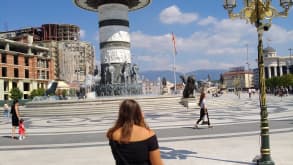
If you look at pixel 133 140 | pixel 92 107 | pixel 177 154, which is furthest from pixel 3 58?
pixel 133 140

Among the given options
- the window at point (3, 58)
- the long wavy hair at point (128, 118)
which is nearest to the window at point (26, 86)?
the window at point (3, 58)

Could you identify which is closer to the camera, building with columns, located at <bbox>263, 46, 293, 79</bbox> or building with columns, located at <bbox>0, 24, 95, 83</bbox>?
building with columns, located at <bbox>0, 24, 95, 83</bbox>

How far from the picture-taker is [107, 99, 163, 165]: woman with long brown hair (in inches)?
148

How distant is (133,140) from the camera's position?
3.75 meters

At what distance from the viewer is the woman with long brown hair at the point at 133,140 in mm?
3750

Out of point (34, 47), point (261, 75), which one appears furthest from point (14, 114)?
point (34, 47)

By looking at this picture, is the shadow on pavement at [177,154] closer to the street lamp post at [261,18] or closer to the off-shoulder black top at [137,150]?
the street lamp post at [261,18]

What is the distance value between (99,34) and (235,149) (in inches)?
1258

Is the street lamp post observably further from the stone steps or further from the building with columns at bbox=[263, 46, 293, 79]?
the building with columns at bbox=[263, 46, 293, 79]

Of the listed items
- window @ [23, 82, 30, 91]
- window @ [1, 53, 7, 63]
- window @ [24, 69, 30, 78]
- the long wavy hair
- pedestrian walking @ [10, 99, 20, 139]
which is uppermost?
window @ [1, 53, 7, 63]

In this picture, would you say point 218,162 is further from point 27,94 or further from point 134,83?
point 27,94

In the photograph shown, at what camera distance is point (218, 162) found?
8.58m

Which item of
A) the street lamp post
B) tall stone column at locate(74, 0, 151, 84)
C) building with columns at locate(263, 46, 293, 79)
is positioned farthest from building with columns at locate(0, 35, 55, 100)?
building with columns at locate(263, 46, 293, 79)

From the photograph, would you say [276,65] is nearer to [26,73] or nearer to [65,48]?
[65,48]
